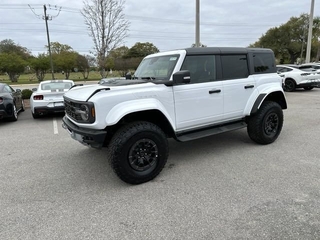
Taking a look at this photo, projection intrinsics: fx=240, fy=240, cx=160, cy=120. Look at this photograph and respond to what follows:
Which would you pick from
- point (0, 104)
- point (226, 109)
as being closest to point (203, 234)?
point (226, 109)

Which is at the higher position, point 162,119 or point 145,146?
point 162,119

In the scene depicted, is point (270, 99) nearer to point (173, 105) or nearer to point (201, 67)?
point (201, 67)

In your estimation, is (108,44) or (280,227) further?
(108,44)

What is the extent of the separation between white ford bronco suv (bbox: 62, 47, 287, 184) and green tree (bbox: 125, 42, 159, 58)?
53.7 m

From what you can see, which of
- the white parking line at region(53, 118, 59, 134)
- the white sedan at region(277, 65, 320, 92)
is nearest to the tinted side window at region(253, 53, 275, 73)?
the white parking line at region(53, 118, 59, 134)

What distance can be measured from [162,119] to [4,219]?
231 cm

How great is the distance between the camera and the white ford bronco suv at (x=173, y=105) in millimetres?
3223

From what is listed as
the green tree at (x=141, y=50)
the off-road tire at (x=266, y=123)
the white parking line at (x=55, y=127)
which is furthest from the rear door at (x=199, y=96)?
the green tree at (x=141, y=50)

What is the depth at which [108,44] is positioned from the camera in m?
13.7

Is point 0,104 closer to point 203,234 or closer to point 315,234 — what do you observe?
point 203,234

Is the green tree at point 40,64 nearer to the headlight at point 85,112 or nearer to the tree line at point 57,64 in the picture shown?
the tree line at point 57,64

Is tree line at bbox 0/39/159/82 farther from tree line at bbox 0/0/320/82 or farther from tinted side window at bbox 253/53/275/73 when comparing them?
tinted side window at bbox 253/53/275/73

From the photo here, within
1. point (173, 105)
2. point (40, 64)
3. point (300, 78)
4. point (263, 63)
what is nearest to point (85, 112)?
point (173, 105)

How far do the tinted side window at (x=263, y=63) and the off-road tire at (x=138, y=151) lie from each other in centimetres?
259
